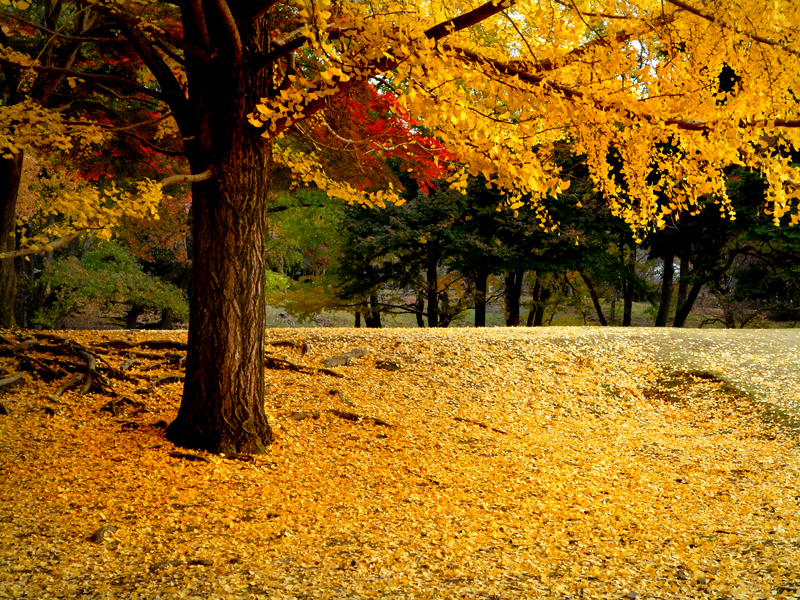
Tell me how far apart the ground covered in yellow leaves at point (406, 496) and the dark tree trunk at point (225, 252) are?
368 mm

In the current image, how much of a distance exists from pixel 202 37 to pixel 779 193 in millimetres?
4135

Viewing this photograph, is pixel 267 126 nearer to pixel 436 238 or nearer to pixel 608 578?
pixel 608 578

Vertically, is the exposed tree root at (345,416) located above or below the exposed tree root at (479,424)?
above

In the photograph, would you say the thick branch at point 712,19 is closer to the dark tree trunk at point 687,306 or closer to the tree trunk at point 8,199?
the tree trunk at point 8,199

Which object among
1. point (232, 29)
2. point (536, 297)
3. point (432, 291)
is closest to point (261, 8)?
point (232, 29)

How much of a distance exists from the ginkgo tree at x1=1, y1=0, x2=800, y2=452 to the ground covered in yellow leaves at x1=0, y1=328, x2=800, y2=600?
754mm

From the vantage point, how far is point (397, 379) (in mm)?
7742

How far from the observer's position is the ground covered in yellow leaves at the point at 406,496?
3314mm

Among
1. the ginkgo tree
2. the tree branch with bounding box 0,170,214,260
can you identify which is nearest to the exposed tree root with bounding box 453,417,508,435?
the ginkgo tree

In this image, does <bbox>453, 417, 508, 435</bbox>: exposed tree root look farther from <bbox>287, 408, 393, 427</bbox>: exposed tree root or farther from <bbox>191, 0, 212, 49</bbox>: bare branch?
<bbox>191, 0, 212, 49</bbox>: bare branch

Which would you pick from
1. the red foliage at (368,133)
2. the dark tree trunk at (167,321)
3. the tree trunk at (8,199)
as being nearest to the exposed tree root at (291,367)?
the red foliage at (368,133)

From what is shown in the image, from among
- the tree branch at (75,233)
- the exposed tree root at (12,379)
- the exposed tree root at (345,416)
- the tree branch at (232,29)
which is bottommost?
the exposed tree root at (345,416)

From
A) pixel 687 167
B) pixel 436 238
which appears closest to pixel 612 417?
pixel 687 167

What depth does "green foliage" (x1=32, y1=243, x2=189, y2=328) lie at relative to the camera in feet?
41.1
